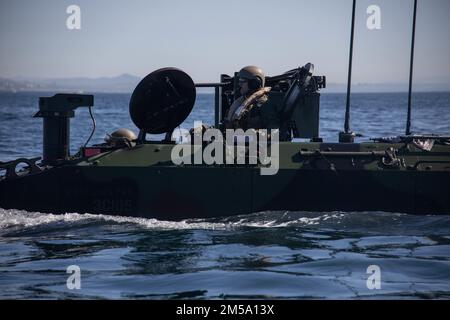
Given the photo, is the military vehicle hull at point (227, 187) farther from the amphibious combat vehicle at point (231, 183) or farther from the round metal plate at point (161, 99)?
the round metal plate at point (161, 99)

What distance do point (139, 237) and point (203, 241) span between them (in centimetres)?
100

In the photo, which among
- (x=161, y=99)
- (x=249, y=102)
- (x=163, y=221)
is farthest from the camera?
(x=249, y=102)

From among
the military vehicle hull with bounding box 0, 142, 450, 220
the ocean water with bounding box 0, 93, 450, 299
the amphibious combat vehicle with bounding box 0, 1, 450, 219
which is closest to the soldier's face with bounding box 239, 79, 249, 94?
the amphibious combat vehicle with bounding box 0, 1, 450, 219

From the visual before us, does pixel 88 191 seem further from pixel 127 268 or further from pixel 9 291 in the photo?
pixel 9 291

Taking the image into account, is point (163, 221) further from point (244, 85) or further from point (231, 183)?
point (244, 85)

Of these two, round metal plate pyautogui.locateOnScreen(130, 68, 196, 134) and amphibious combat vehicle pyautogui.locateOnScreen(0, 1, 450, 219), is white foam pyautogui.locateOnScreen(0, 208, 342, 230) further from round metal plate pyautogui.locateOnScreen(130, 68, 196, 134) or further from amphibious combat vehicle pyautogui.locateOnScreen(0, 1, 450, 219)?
round metal plate pyautogui.locateOnScreen(130, 68, 196, 134)

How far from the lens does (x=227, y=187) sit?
15.7m

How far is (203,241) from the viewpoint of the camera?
14695mm

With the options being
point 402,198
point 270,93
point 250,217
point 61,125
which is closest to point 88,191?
point 61,125

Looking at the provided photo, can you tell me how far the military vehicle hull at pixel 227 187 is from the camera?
1573cm

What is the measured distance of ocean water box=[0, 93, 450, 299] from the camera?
11812mm

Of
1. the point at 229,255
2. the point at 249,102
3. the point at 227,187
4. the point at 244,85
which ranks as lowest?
the point at 229,255

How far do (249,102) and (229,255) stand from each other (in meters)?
4.09

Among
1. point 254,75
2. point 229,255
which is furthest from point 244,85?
point 229,255
